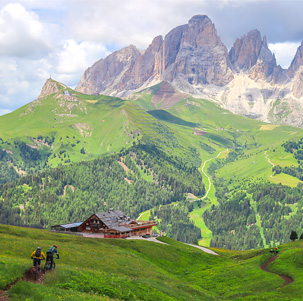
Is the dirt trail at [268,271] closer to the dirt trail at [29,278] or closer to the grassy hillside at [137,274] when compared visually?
the grassy hillside at [137,274]

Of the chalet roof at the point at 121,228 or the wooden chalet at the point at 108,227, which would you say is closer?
the wooden chalet at the point at 108,227

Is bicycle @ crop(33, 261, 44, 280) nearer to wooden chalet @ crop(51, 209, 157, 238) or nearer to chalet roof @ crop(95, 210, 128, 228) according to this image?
wooden chalet @ crop(51, 209, 157, 238)

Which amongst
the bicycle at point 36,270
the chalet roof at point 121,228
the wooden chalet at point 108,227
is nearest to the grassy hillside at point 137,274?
the bicycle at point 36,270

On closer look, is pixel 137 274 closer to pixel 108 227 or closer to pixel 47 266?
pixel 47 266

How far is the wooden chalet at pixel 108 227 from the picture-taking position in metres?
130

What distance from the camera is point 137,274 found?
217 ft

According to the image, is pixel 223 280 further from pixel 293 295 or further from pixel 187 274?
pixel 293 295

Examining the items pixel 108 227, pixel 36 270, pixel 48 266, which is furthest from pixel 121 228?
pixel 36 270

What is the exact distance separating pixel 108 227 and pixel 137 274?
71.6 m

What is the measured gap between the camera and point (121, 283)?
51781 mm

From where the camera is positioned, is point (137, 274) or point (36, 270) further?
point (137, 274)

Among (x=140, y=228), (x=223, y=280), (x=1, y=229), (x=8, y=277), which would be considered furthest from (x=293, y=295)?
(x=140, y=228)

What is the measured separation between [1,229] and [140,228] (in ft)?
212

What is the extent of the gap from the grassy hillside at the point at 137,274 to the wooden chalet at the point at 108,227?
95.0 ft
